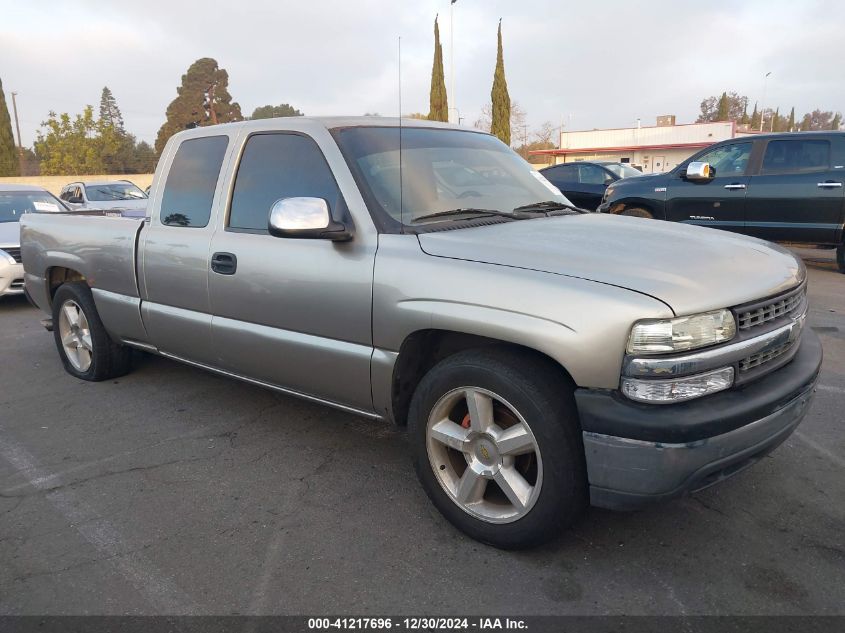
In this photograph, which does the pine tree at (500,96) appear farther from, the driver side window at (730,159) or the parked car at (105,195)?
the driver side window at (730,159)

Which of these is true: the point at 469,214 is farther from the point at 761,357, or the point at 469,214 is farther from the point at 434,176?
the point at 761,357

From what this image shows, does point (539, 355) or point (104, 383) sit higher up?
point (539, 355)

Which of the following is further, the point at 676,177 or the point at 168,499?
the point at 676,177

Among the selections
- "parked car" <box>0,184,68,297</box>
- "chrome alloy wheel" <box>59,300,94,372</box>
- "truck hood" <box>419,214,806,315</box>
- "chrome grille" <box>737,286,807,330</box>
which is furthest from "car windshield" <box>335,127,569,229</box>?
"parked car" <box>0,184,68,297</box>

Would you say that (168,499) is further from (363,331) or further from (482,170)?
(482,170)

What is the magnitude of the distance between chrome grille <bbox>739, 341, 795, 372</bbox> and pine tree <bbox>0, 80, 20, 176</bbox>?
126 feet

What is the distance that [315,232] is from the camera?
2.93 meters

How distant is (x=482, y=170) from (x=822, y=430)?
2488 millimetres

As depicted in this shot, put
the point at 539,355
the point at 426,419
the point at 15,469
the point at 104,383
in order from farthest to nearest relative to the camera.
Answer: the point at 104,383 → the point at 15,469 → the point at 426,419 → the point at 539,355

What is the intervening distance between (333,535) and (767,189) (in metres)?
8.13

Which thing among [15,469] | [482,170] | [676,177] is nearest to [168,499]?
[15,469]

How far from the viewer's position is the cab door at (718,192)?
351 inches

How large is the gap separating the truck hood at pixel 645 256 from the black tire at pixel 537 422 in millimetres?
393

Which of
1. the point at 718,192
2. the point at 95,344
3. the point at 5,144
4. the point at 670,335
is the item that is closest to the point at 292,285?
the point at 670,335
